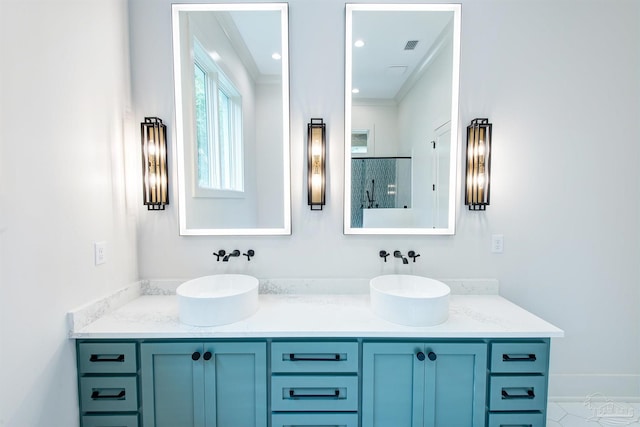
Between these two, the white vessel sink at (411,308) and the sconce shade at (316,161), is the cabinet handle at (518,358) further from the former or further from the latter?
the sconce shade at (316,161)

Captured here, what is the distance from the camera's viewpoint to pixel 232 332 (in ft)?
4.47

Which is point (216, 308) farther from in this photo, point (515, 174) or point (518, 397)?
point (515, 174)

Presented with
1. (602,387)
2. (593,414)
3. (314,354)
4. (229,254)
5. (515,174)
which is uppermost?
(515,174)

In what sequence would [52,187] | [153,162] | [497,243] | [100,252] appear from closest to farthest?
[52,187] < [100,252] < [153,162] < [497,243]

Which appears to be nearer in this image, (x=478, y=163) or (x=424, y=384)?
(x=424, y=384)

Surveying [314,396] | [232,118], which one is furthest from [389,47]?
[314,396]

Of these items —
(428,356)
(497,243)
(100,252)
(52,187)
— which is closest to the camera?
(52,187)

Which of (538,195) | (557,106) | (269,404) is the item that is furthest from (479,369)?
(557,106)

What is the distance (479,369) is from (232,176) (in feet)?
5.90

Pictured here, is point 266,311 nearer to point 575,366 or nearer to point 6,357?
point 6,357

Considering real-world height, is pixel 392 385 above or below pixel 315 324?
below

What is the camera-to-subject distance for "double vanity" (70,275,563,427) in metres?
1.38

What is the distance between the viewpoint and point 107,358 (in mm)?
1390

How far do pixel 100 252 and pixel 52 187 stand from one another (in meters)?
0.43
